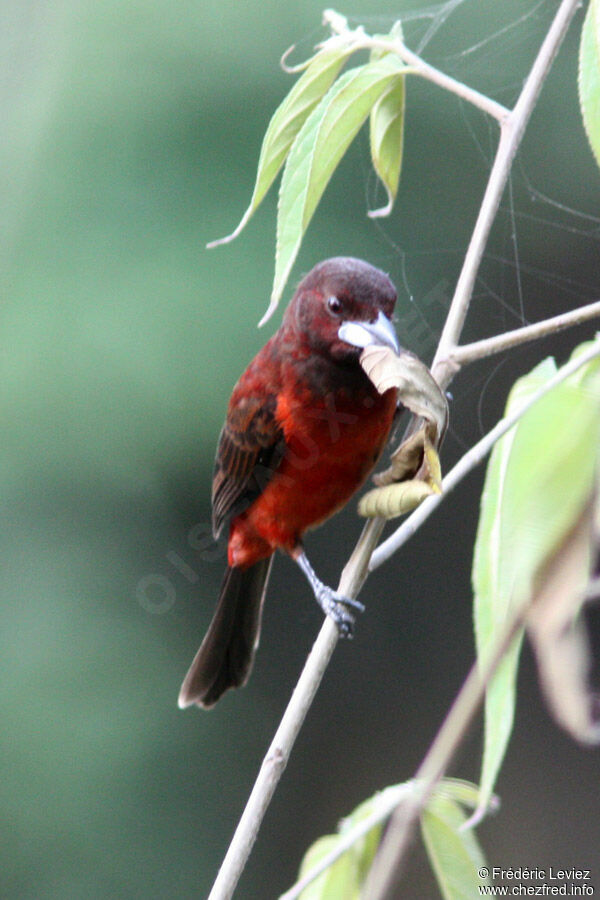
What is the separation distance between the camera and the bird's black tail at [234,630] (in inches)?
83.4

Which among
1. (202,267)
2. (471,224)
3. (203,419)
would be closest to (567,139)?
(471,224)

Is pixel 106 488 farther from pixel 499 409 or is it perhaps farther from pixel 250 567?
pixel 499 409

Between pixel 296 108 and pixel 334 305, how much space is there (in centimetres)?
56

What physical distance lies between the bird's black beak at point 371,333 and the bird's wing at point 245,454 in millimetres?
263

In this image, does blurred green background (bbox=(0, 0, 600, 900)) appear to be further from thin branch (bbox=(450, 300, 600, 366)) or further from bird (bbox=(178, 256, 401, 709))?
thin branch (bbox=(450, 300, 600, 366))

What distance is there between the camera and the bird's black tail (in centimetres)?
212

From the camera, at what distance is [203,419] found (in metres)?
2.87

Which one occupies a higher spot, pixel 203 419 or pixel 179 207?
pixel 179 207

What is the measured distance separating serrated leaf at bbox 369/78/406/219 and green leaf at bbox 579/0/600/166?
0.95ft

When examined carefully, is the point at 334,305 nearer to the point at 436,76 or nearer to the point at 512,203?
the point at 436,76

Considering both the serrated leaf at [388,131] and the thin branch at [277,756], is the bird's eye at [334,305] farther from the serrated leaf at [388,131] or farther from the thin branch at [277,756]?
the thin branch at [277,756]

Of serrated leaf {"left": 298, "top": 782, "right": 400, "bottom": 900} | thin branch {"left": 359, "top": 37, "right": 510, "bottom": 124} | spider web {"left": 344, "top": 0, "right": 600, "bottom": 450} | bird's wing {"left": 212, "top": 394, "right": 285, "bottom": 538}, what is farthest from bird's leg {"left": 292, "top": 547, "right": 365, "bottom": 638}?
thin branch {"left": 359, "top": 37, "right": 510, "bottom": 124}

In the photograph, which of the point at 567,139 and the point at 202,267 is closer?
the point at 567,139

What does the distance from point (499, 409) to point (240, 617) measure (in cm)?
71
